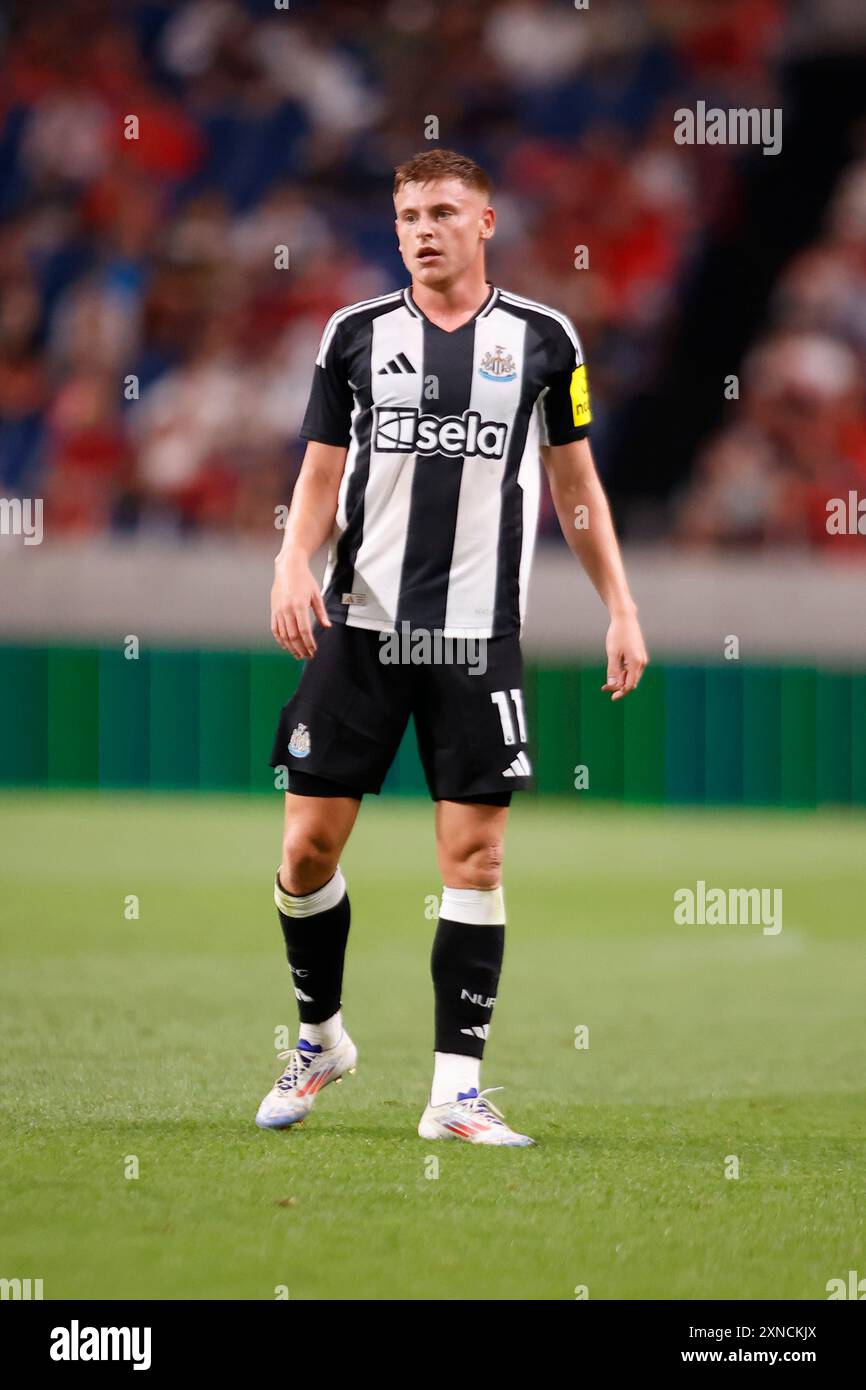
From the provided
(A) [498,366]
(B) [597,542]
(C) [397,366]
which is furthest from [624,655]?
(C) [397,366]

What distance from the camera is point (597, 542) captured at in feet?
16.0

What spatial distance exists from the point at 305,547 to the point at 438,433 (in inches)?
15.4

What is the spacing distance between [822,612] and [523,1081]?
26.1 feet

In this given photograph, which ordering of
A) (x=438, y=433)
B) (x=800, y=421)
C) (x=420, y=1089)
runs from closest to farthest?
(x=438, y=433), (x=420, y=1089), (x=800, y=421)

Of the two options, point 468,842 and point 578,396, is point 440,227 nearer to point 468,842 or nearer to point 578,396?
point 578,396

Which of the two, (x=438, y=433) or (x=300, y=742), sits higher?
(x=438, y=433)

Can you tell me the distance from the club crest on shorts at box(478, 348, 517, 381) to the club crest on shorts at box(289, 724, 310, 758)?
2.92ft

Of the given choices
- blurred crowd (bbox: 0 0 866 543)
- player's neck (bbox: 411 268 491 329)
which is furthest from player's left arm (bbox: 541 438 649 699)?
blurred crowd (bbox: 0 0 866 543)

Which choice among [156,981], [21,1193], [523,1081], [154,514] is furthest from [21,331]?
[21,1193]

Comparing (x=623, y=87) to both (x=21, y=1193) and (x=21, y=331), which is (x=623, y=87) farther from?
(x=21, y=1193)

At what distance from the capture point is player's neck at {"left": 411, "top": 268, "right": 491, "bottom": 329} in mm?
4789

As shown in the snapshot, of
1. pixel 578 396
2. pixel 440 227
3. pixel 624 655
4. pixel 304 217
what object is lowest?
pixel 624 655

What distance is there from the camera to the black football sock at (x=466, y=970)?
473 centimetres

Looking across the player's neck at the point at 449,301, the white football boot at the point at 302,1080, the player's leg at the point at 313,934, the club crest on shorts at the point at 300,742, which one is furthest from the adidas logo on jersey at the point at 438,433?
the white football boot at the point at 302,1080
